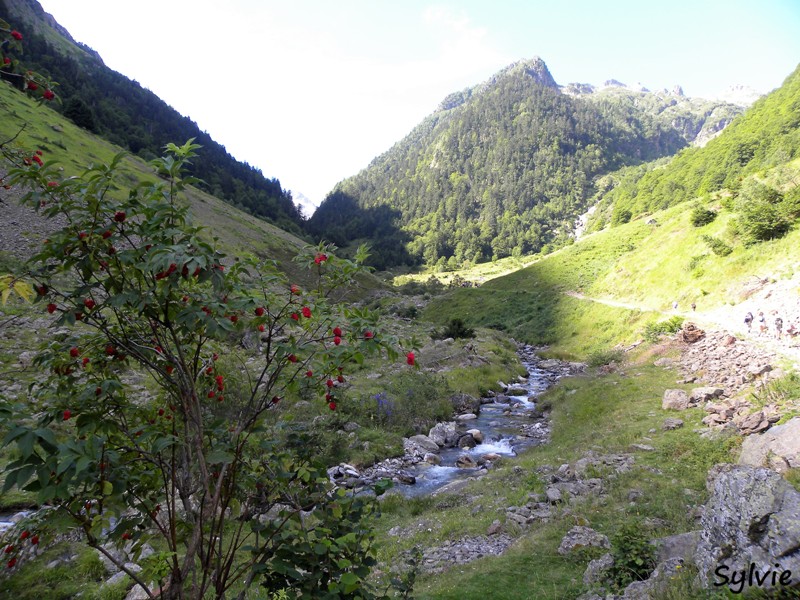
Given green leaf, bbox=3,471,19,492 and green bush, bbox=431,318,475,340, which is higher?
green leaf, bbox=3,471,19,492

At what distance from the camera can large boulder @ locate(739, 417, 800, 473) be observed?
27.0 feet

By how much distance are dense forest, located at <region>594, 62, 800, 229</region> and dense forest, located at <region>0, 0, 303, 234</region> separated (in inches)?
4245

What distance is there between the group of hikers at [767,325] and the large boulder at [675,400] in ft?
21.5

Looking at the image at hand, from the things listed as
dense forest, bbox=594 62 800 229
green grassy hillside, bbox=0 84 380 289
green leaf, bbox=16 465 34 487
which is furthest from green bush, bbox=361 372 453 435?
dense forest, bbox=594 62 800 229

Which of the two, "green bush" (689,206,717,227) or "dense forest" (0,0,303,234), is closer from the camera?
"green bush" (689,206,717,227)

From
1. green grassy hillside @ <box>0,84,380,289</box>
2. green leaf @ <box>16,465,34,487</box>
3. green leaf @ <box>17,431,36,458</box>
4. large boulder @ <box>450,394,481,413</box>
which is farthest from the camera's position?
green grassy hillside @ <box>0,84,380,289</box>

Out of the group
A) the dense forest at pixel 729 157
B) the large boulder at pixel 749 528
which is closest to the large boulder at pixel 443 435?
the large boulder at pixel 749 528

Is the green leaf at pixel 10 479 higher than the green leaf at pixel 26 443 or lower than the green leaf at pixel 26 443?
lower

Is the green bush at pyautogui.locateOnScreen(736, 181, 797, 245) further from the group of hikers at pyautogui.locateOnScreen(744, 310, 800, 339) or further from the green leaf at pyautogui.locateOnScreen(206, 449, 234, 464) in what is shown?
the green leaf at pyautogui.locateOnScreen(206, 449, 234, 464)

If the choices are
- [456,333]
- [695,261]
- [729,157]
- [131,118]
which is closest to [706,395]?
[695,261]

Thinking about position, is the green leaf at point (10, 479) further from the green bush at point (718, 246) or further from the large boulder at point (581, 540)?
the green bush at point (718, 246)

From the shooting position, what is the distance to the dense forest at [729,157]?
3585 inches

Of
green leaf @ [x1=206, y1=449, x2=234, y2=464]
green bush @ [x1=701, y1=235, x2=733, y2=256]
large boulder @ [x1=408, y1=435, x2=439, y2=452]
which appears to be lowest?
large boulder @ [x1=408, y1=435, x2=439, y2=452]

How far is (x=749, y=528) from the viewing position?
496 centimetres
